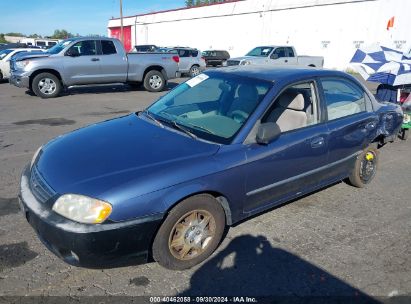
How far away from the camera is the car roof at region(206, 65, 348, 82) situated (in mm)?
3877

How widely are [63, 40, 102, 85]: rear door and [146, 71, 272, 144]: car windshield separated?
863cm

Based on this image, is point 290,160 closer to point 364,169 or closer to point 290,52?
point 364,169

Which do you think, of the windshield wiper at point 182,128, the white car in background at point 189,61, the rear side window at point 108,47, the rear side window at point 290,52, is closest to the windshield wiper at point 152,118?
the windshield wiper at point 182,128

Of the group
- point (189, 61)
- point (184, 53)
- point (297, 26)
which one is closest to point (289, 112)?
point (189, 61)

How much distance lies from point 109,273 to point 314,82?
283 cm

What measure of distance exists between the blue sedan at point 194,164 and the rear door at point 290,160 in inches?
0.5

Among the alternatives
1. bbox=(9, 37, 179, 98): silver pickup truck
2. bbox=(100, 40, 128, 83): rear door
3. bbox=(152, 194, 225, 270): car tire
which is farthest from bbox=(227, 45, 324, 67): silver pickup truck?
bbox=(152, 194, 225, 270): car tire

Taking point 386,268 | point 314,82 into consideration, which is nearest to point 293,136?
point 314,82

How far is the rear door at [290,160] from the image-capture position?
3434 mm

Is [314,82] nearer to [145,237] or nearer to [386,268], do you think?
[386,268]

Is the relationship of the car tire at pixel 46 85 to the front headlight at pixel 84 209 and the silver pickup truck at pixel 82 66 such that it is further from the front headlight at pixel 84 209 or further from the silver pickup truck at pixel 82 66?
the front headlight at pixel 84 209

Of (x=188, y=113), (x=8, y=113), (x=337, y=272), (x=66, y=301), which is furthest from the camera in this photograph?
(x=8, y=113)

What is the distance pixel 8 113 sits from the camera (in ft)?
30.2

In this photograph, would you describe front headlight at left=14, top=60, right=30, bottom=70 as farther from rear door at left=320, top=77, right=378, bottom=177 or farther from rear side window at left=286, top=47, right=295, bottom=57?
rear side window at left=286, top=47, right=295, bottom=57
